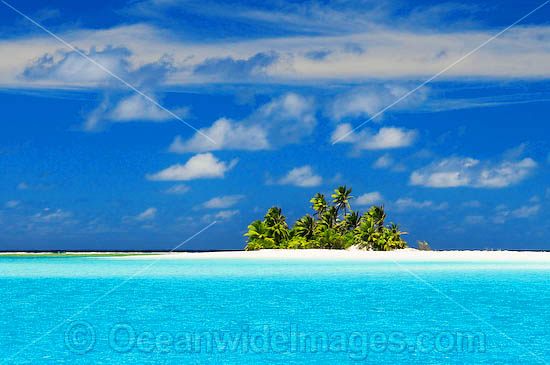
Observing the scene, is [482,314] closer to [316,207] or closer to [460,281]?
[460,281]

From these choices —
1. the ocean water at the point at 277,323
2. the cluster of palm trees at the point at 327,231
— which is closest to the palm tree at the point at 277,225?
the cluster of palm trees at the point at 327,231

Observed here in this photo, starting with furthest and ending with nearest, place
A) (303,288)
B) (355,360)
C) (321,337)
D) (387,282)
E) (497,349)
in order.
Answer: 1. (387,282)
2. (303,288)
3. (321,337)
4. (497,349)
5. (355,360)

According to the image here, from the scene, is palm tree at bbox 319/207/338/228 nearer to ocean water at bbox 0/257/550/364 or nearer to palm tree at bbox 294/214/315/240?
palm tree at bbox 294/214/315/240

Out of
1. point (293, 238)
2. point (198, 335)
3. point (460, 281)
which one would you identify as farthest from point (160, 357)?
point (293, 238)

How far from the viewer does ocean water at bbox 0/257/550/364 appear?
18312 millimetres

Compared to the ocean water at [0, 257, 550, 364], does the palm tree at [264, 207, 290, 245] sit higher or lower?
higher

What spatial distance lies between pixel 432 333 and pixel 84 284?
26.3 m

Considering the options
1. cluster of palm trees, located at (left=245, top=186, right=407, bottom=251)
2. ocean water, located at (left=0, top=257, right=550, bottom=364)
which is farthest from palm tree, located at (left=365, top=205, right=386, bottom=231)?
ocean water, located at (left=0, top=257, right=550, bottom=364)

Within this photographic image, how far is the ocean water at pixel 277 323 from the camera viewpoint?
18312mm

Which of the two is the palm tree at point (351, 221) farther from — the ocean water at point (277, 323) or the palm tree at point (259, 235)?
the ocean water at point (277, 323)

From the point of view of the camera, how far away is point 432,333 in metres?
21.6

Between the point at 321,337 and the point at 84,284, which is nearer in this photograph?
the point at 321,337

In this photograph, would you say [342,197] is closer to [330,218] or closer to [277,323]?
[330,218]

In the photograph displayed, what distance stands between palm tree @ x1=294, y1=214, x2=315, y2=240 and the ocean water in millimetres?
48514
